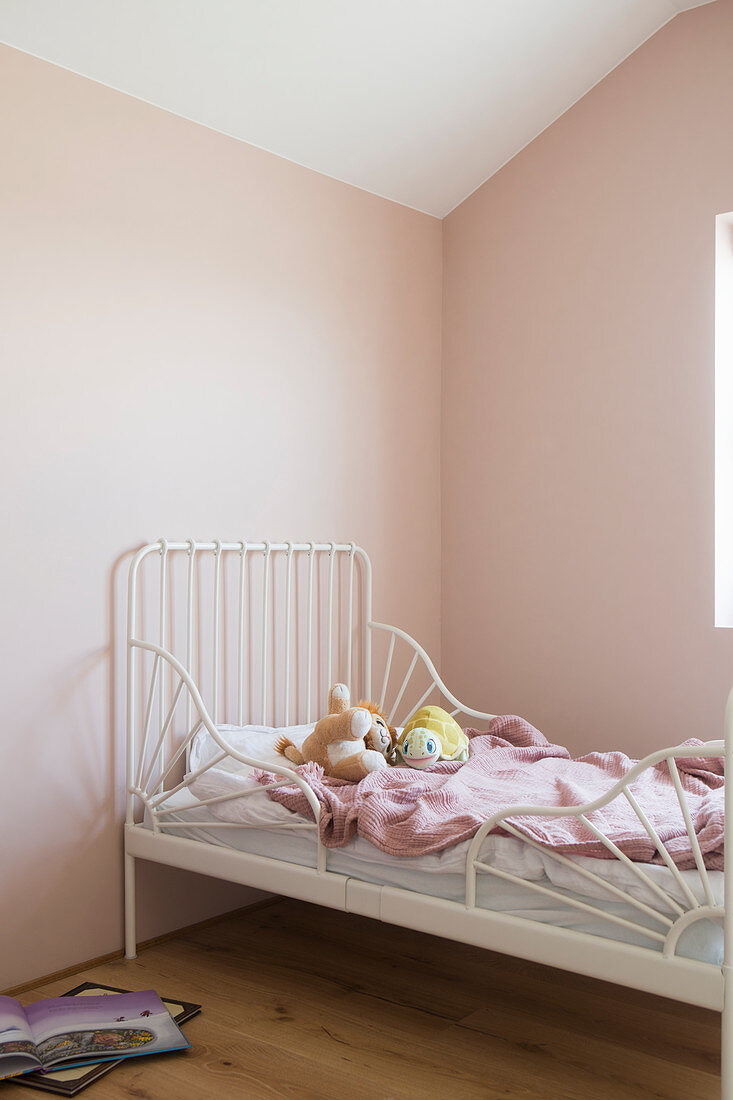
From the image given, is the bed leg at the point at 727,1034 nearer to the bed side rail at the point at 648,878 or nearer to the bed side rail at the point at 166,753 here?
the bed side rail at the point at 648,878

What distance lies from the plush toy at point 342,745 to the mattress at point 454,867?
159 mm

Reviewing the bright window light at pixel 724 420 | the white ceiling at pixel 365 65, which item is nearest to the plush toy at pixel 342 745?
the bright window light at pixel 724 420

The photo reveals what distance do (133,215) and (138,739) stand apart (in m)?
1.23

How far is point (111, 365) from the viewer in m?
2.35

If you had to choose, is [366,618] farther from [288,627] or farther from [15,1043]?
[15,1043]

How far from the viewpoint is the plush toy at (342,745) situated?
2.15m

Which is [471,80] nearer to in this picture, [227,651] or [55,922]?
[227,651]

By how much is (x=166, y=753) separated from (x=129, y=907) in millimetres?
355

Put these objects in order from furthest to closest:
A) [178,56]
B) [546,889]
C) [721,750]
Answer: [178,56] < [546,889] < [721,750]

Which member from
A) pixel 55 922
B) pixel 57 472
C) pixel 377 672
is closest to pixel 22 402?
pixel 57 472

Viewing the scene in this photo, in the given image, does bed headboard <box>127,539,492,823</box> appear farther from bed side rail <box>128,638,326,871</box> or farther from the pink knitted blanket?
the pink knitted blanket

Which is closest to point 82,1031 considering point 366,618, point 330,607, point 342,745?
point 342,745

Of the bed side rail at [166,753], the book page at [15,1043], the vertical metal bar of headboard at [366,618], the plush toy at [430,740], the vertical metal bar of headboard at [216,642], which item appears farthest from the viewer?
the vertical metal bar of headboard at [366,618]

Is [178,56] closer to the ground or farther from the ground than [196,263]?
farther from the ground
